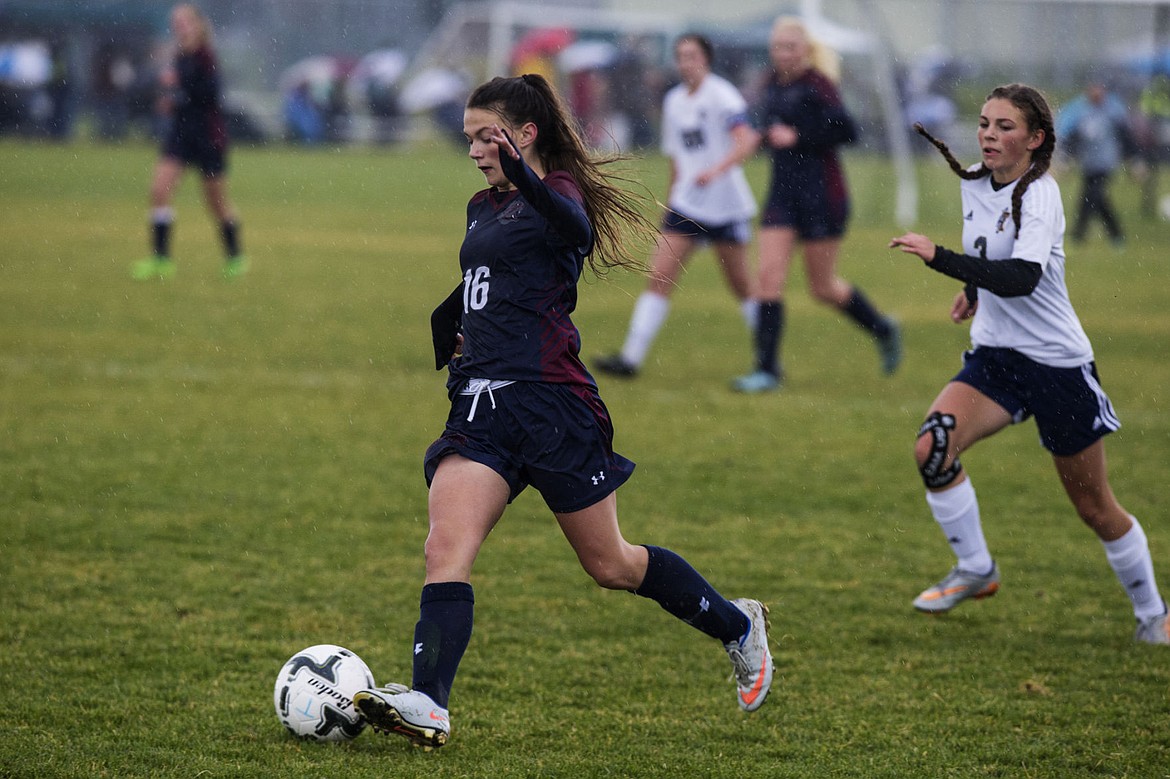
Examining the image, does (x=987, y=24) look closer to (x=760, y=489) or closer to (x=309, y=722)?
(x=760, y=489)

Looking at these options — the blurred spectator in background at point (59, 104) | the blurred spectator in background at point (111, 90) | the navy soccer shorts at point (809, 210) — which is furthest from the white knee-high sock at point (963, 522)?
the blurred spectator in background at point (111, 90)

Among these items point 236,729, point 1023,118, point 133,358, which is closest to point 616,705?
point 236,729

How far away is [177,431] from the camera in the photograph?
7762mm

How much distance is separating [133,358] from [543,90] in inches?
259

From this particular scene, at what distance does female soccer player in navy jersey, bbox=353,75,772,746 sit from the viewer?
3631mm

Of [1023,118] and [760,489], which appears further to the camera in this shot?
[760,489]

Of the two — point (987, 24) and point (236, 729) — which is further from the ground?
point (987, 24)

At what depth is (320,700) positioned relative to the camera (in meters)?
3.78

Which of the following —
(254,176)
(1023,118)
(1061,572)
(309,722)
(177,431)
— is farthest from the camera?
(254,176)

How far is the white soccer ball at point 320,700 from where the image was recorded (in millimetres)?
3770

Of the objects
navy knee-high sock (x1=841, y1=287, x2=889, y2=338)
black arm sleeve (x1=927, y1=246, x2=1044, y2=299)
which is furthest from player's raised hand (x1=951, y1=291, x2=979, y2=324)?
navy knee-high sock (x1=841, y1=287, x2=889, y2=338)

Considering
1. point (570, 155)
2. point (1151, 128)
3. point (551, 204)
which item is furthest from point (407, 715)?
point (1151, 128)

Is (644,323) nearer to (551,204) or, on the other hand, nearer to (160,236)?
(160,236)

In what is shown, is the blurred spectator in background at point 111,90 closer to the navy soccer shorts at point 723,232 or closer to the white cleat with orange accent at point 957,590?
the navy soccer shorts at point 723,232
